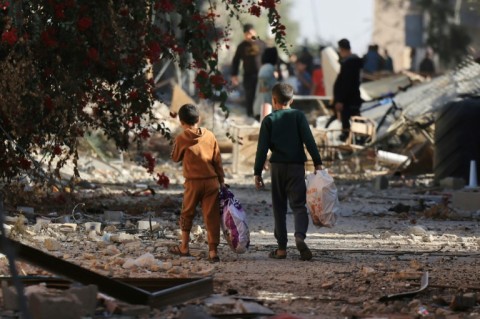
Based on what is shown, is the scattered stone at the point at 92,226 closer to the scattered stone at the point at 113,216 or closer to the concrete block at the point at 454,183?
the scattered stone at the point at 113,216

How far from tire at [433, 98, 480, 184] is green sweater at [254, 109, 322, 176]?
866 cm

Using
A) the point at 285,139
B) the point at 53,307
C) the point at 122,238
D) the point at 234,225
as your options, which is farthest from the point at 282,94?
the point at 53,307

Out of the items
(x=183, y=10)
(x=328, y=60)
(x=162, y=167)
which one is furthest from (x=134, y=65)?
(x=328, y=60)

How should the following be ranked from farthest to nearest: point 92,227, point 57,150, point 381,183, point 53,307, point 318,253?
1. point 381,183
2. point 57,150
3. point 92,227
4. point 318,253
5. point 53,307

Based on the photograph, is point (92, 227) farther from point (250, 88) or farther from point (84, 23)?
point (250, 88)

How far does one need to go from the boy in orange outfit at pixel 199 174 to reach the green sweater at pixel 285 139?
0.43 metres

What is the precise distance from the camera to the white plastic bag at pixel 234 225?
11516 mm

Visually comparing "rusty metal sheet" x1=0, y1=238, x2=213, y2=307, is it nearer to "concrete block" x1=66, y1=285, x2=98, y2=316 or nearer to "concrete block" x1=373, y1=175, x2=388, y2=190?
"concrete block" x1=66, y1=285, x2=98, y2=316

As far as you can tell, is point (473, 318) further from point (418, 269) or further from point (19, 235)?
point (19, 235)

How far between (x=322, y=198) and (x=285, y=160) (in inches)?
17.7

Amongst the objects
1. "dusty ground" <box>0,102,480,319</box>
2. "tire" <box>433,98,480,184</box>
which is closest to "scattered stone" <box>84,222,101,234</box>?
"dusty ground" <box>0,102,480,319</box>

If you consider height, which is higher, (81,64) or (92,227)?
(81,64)

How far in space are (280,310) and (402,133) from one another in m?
14.7

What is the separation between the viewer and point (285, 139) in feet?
39.0
